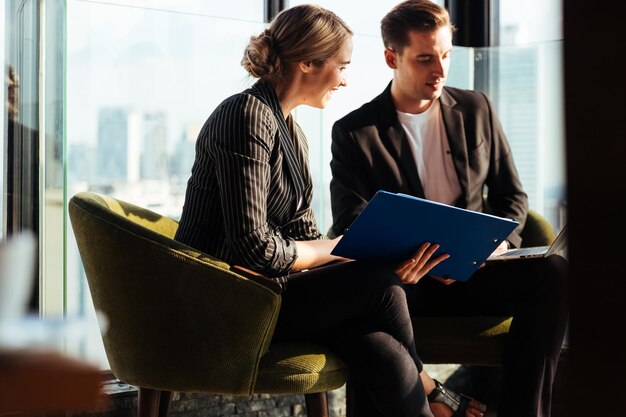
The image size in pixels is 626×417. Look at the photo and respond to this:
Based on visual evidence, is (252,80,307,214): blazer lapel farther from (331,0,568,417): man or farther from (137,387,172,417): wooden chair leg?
(137,387,172,417): wooden chair leg

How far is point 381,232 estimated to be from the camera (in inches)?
66.4

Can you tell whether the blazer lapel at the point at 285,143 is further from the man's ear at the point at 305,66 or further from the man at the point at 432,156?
the man at the point at 432,156

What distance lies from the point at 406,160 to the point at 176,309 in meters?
0.92

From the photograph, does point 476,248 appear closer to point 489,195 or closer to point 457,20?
point 489,195

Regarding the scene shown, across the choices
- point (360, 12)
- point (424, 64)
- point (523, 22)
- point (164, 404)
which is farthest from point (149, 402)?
point (523, 22)

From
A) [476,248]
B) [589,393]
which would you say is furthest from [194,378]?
[589,393]

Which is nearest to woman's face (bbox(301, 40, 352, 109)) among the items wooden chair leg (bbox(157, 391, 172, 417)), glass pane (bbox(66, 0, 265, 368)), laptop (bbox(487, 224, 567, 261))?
glass pane (bbox(66, 0, 265, 368))

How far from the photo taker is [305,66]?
1.90 m

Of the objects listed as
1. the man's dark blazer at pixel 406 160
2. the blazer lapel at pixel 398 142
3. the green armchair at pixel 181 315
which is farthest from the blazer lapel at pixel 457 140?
the green armchair at pixel 181 315

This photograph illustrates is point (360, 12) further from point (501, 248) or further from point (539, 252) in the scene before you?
point (539, 252)

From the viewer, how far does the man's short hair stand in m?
2.32

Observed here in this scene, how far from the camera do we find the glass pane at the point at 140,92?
87.9 inches

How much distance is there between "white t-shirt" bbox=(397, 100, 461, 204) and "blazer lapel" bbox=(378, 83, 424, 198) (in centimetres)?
4

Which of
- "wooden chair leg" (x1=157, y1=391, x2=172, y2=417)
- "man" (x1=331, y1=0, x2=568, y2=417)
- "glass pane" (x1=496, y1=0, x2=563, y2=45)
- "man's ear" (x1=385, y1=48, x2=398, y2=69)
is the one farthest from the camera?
"glass pane" (x1=496, y1=0, x2=563, y2=45)
